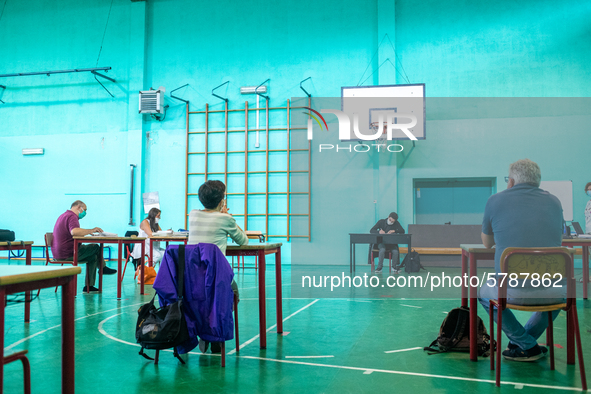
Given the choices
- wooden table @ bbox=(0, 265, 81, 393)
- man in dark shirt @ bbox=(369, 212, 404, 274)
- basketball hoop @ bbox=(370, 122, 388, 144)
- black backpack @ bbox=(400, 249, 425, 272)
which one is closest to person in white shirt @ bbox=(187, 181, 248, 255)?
wooden table @ bbox=(0, 265, 81, 393)

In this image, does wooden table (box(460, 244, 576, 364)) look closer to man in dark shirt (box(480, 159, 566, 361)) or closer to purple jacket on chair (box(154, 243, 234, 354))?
man in dark shirt (box(480, 159, 566, 361))

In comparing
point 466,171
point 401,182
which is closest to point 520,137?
point 466,171

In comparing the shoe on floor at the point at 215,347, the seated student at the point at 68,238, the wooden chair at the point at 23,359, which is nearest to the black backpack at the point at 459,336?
the shoe on floor at the point at 215,347

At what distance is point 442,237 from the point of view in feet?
28.3

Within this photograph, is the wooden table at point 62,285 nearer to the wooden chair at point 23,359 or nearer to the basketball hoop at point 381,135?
the wooden chair at point 23,359

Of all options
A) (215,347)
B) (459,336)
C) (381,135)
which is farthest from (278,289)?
(381,135)

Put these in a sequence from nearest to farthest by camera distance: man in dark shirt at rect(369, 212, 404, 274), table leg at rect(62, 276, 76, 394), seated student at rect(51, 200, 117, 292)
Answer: table leg at rect(62, 276, 76, 394) → seated student at rect(51, 200, 117, 292) → man in dark shirt at rect(369, 212, 404, 274)

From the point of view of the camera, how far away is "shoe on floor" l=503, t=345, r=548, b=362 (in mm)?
2596

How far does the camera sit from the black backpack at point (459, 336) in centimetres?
277

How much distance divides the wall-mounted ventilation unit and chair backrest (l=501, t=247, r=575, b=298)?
862 centimetres

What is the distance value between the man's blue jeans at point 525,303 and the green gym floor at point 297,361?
0.15 m

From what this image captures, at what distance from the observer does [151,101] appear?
9.52 m

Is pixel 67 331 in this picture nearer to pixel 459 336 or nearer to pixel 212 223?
pixel 212 223

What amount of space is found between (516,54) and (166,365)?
28.9ft
